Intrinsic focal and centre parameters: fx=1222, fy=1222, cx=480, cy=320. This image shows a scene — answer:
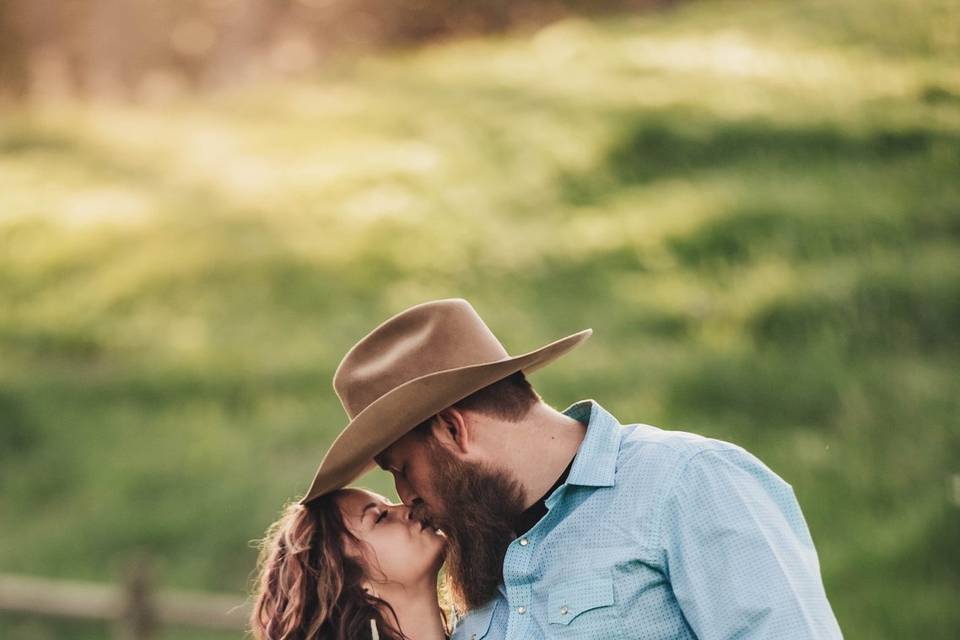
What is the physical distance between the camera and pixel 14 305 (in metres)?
12.5

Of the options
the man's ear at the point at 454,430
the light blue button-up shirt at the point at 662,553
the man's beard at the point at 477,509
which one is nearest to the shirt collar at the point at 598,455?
the light blue button-up shirt at the point at 662,553

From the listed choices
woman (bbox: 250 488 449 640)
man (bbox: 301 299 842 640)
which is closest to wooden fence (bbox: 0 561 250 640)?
woman (bbox: 250 488 449 640)

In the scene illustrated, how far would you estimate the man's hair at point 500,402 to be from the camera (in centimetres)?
286

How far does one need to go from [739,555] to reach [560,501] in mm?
489

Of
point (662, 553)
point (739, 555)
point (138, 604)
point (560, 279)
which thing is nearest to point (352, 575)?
point (662, 553)

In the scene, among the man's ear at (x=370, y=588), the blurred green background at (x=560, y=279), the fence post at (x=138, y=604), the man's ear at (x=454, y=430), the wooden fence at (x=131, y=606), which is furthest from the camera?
the blurred green background at (x=560, y=279)

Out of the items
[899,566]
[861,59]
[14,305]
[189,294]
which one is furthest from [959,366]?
[14,305]

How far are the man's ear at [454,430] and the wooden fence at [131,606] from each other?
4588 millimetres

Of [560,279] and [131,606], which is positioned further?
[560,279]

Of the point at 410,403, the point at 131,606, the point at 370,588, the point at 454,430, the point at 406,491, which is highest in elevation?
the point at 410,403

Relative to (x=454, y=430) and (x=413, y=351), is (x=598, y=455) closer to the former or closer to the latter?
(x=454, y=430)

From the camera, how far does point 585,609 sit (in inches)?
103

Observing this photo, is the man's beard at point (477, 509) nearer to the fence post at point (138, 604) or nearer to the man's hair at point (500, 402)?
the man's hair at point (500, 402)

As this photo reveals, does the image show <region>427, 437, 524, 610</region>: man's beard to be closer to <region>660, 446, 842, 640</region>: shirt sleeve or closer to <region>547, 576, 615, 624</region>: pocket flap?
<region>547, 576, 615, 624</region>: pocket flap
